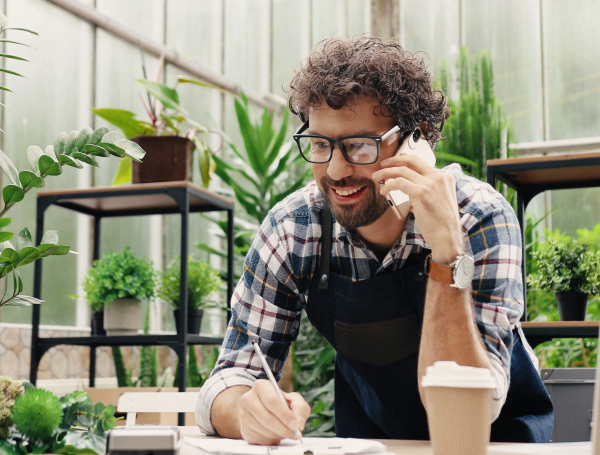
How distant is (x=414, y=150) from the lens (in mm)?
1499

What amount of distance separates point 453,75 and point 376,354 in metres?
3.68

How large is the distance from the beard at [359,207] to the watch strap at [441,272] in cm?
23

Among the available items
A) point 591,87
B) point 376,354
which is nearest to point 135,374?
point 376,354

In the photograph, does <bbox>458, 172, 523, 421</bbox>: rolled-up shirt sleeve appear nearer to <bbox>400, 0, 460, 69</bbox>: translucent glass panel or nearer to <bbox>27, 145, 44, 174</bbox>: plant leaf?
<bbox>27, 145, 44, 174</bbox>: plant leaf

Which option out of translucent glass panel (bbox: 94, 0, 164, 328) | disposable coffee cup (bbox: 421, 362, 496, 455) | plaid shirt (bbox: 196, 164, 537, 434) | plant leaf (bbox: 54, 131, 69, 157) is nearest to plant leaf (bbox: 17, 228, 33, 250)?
plant leaf (bbox: 54, 131, 69, 157)

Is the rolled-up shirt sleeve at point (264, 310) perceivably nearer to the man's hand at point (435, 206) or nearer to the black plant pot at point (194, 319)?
the man's hand at point (435, 206)

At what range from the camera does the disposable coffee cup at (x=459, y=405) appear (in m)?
0.75

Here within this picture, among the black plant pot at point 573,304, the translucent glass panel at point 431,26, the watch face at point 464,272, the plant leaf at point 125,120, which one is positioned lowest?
the black plant pot at point 573,304

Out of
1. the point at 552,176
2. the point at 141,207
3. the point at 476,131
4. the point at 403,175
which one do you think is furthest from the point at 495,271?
the point at 476,131

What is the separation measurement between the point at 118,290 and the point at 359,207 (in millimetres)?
1525

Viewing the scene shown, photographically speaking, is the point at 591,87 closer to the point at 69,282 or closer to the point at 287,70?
the point at 287,70

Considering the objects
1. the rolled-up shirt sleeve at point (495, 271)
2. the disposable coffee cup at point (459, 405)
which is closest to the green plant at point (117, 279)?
the rolled-up shirt sleeve at point (495, 271)

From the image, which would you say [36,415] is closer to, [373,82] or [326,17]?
[373,82]

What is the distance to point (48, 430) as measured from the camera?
0.86 meters
